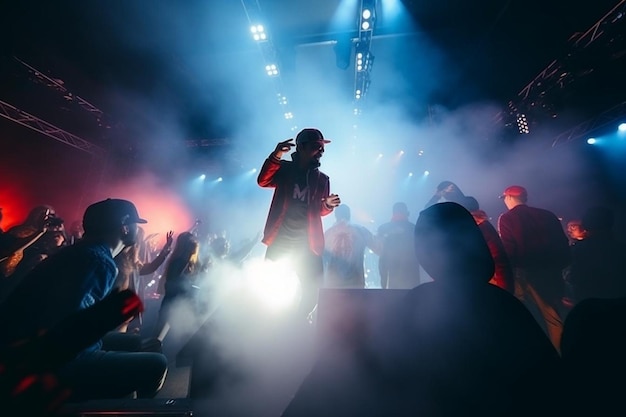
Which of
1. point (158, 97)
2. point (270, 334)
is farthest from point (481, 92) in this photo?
point (158, 97)

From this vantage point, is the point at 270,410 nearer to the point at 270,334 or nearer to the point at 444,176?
the point at 270,334

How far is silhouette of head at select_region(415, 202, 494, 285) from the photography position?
1.30m

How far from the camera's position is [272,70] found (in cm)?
906

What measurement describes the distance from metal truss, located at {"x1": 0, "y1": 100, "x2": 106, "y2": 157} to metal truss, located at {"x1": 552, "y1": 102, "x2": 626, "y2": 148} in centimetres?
1900

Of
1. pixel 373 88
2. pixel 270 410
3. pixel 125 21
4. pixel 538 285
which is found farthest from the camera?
pixel 373 88

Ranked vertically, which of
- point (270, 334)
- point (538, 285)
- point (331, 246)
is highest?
point (331, 246)

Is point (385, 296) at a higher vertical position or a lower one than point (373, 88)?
lower

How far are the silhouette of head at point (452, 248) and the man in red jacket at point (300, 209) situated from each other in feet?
5.44

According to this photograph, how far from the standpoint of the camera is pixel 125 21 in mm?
7828

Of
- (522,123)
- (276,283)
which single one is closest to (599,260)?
(276,283)

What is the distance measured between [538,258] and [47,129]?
1563 centimetres

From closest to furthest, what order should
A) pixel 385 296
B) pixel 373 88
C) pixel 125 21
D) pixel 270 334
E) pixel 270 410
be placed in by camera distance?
pixel 385 296 < pixel 270 410 < pixel 270 334 < pixel 125 21 < pixel 373 88

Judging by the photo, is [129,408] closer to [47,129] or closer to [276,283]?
[276,283]

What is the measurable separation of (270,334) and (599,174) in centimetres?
1261
